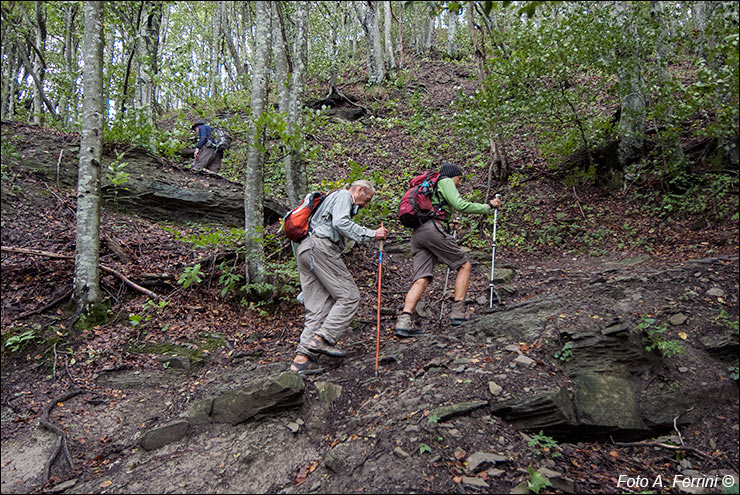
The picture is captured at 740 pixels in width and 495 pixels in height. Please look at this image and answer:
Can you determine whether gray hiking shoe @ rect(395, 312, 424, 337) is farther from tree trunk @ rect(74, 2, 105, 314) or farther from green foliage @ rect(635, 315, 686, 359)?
tree trunk @ rect(74, 2, 105, 314)

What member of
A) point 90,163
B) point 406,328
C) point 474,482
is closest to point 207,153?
point 90,163

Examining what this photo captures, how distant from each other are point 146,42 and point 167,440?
542 inches

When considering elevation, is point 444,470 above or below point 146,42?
below

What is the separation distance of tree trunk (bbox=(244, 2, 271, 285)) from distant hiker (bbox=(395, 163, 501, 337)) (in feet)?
8.25

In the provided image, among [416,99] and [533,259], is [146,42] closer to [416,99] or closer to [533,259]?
[416,99]

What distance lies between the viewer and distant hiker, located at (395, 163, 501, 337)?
18.9 feet

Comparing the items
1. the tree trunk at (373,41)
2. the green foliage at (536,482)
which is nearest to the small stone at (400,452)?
the green foliage at (536,482)

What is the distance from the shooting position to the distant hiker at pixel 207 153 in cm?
1172

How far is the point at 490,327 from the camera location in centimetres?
549

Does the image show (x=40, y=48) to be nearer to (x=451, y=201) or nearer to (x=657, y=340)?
(x=451, y=201)

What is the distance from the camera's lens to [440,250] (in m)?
5.76

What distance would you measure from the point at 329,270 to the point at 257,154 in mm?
2594

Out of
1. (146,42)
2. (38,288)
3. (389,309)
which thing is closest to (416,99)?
(146,42)

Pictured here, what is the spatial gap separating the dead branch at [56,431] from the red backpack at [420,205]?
4.48m
